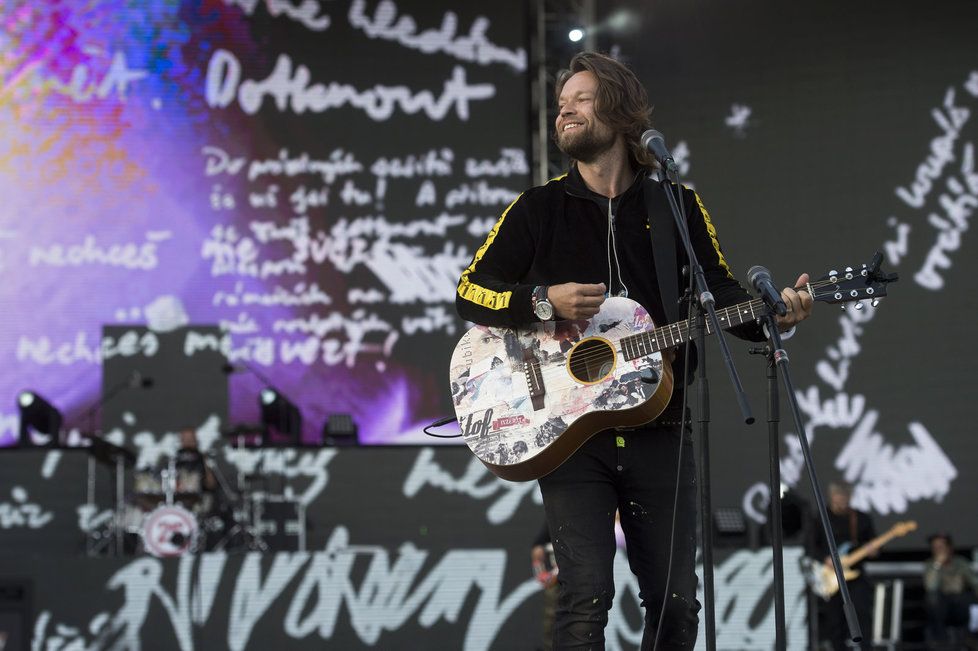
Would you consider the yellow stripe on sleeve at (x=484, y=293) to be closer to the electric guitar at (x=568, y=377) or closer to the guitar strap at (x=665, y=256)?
the electric guitar at (x=568, y=377)

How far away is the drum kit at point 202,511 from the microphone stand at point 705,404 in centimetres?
→ 784

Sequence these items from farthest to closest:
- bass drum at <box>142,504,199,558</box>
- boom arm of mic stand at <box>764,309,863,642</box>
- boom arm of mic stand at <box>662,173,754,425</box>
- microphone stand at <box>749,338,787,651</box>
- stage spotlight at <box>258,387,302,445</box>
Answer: stage spotlight at <box>258,387,302,445</box> < bass drum at <box>142,504,199,558</box> < microphone stand at <box>749,338,787,651</box> < boom arm of mic stand at <box>662,173,754,425</box> < boom arm of mic stand at <box>764,309,863,642</box>

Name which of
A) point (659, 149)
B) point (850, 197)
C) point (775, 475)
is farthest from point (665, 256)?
point (850, 197)

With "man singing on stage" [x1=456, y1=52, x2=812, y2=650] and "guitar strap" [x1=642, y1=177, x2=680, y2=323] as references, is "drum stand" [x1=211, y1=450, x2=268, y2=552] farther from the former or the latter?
"guitar strap" [x1=642, y1=177, x2=680, y2=323]

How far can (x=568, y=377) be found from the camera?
3.63 m

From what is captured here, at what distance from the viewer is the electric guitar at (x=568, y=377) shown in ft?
11.4

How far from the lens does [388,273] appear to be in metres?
12.3

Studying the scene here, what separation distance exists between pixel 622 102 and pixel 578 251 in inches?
18.3

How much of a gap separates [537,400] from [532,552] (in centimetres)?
428

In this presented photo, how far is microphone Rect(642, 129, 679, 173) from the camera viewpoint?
11.1 feet

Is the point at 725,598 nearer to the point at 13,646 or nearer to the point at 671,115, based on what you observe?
the point at 13,646

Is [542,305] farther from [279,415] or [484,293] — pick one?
[279,415]

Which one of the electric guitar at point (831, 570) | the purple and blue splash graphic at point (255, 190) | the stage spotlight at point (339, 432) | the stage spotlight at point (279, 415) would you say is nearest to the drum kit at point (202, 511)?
the stage spotlight at point (279, 415)

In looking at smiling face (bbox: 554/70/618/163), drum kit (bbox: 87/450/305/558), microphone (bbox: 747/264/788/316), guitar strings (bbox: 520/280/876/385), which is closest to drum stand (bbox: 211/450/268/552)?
drum kit (bbox: 87/450/305/558)
